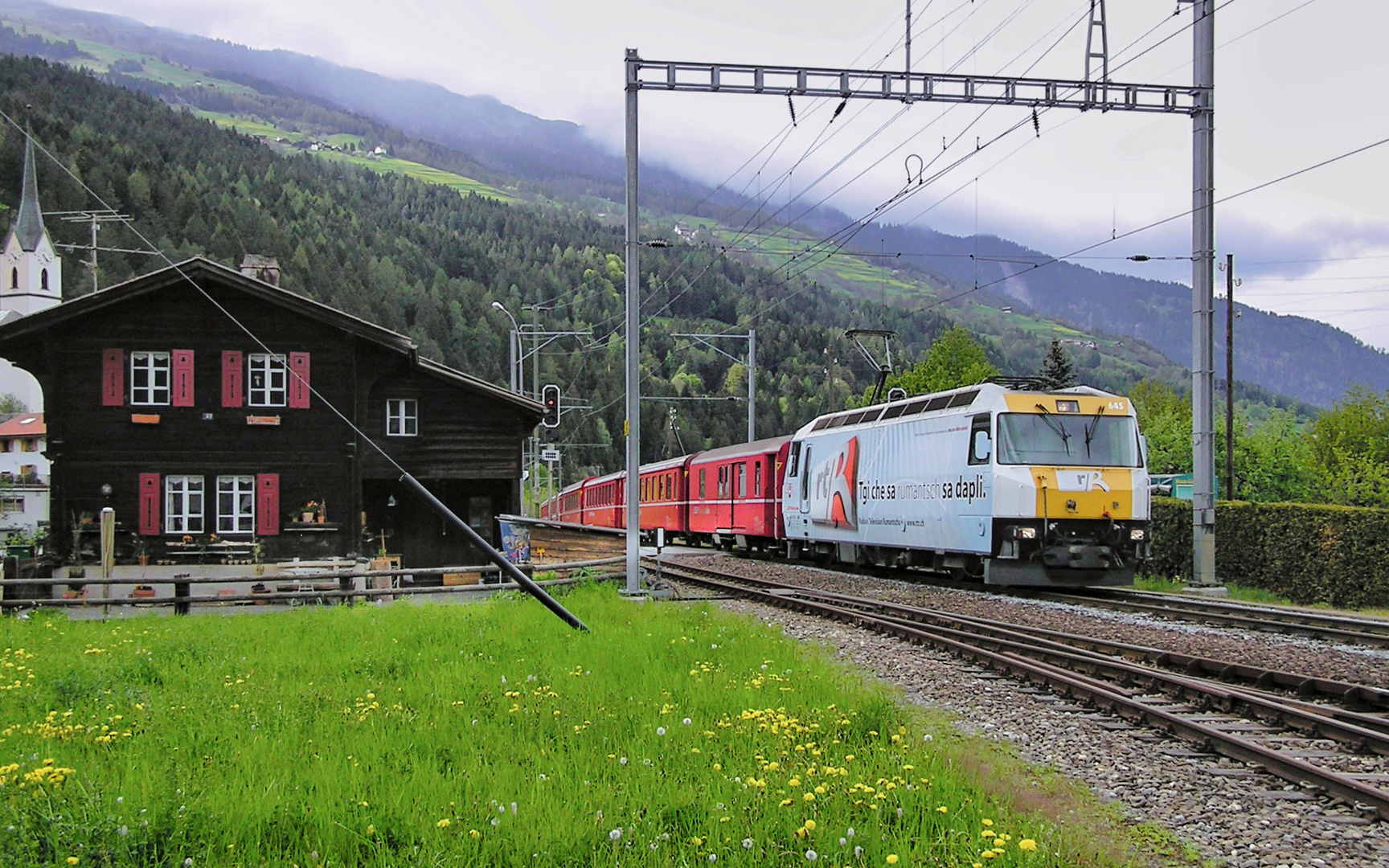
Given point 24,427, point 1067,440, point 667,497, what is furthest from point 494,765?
point 24,427

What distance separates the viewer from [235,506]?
27.8m

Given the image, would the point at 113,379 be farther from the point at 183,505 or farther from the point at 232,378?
the point at 183,505

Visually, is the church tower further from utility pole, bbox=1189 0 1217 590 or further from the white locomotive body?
utility pole, bbox=1189 0 1217 590

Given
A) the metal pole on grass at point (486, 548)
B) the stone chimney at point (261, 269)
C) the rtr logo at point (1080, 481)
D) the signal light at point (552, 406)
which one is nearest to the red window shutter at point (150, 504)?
the stone chimney at point (261, 269)

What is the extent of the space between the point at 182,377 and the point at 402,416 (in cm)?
552

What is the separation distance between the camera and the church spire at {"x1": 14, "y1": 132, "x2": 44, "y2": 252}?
233 feet

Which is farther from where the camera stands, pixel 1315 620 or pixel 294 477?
pixel 294 477

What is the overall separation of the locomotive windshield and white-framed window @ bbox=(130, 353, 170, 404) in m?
20.7

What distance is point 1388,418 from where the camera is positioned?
73.2 m

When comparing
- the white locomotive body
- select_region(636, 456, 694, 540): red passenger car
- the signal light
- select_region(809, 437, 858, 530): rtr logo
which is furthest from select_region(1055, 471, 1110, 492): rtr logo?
select_region(636, 456, 694, 540): red passenger car

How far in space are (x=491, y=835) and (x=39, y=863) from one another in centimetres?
178

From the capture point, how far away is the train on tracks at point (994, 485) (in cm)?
1780

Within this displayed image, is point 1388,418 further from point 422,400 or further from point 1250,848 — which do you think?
point 1250,848

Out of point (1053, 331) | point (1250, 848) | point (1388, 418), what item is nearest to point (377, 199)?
point (1388, 418)
